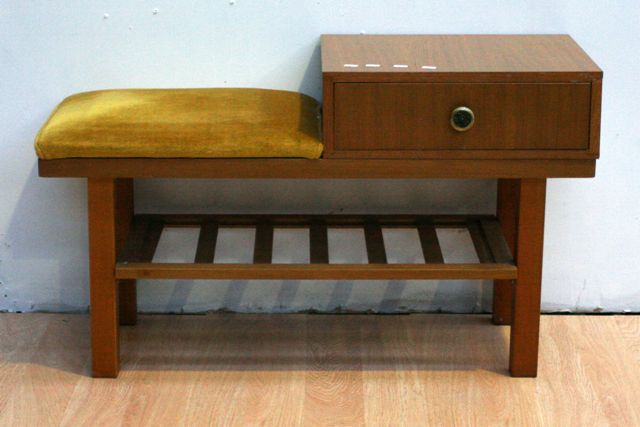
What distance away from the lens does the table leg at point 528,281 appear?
2.29 meters

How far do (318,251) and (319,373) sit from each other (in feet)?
0.76

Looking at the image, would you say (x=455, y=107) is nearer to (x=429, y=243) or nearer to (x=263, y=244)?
(x=429, y=243)

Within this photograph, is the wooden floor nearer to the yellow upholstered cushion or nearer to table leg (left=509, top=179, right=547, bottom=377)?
table leg (left=509, top=179, right=547, bottom=377)

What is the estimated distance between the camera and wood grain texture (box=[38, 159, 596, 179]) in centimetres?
223

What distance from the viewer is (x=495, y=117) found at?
2197 millimetres

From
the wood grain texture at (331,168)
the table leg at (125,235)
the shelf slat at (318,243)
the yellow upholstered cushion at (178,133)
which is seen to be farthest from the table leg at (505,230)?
the table leg at (125,235)

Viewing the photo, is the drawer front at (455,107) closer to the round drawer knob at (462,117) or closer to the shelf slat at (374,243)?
the round drawer knob at (462,117)

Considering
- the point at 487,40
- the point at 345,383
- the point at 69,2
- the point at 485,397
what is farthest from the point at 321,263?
the point at 69,2

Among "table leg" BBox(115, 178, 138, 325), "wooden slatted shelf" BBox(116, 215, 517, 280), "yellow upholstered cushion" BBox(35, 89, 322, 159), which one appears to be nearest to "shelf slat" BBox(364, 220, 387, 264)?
"wooden slatted shelf" BBox(116, 215, 517, 280)

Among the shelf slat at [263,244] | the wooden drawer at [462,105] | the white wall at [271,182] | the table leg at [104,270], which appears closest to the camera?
the wooden drawer at [462,105]

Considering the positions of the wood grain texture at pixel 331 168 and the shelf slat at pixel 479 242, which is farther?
the shelf slat at pixel 479 242

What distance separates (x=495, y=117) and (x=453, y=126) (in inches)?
2.9

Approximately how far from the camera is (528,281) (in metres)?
2.34

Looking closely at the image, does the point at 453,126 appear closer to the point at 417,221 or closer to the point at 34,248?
the point at 417,221
